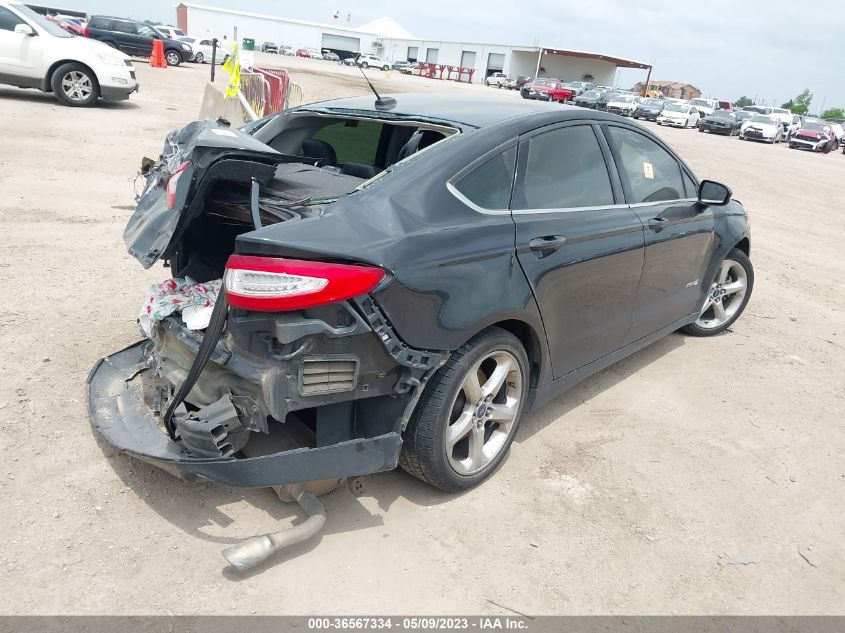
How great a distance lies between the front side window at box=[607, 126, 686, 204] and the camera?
3.79 m

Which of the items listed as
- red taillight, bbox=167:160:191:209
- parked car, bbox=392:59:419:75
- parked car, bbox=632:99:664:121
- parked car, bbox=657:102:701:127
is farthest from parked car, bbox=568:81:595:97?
red taillight, bbox=167:160:191:209

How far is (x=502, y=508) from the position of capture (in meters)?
3.02

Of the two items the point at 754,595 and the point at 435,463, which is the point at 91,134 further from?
the point at 754,595

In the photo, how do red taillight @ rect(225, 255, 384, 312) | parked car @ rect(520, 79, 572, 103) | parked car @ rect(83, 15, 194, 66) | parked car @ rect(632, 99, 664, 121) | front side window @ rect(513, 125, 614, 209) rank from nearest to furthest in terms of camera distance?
red taillight @ rect(225, 255, 384, 312) < front side window @ rect(513, 125, 614, 209) < parked car @ rect(83, 15, 194, 66) < parked car @ rect(632, 99, 664, 121) < parked car @ rect(520, 79, 572, 103)

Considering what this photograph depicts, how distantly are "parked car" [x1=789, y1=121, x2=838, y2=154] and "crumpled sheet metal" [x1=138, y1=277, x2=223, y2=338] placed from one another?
117ft

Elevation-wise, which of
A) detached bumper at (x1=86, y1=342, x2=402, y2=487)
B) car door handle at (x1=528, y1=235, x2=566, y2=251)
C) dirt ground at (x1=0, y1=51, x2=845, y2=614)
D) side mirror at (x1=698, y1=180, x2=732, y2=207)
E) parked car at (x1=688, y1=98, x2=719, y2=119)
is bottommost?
dirt ground at (x1=0, y1=51, x2=845, y2=614)

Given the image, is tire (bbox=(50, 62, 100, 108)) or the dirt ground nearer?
the dirt ground

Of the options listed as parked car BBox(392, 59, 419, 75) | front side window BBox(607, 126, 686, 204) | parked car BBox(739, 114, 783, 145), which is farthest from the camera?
parked car BBox(392, 59, 419, 75)

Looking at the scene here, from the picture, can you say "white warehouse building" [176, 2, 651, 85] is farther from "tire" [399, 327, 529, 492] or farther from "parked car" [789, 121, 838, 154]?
"tire" [399, 327, 529, 492]

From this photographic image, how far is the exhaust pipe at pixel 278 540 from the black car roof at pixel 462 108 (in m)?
1.88

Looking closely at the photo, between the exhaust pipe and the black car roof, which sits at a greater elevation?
the black car roof

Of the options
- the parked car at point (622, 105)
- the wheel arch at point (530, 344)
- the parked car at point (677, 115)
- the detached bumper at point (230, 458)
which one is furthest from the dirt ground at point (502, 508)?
the parked car at point (622, 105)

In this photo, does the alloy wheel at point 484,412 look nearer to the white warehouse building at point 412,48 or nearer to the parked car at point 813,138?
the parked car at point 813,138

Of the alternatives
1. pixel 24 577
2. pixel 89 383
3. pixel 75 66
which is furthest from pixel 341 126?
pixel 75 66
